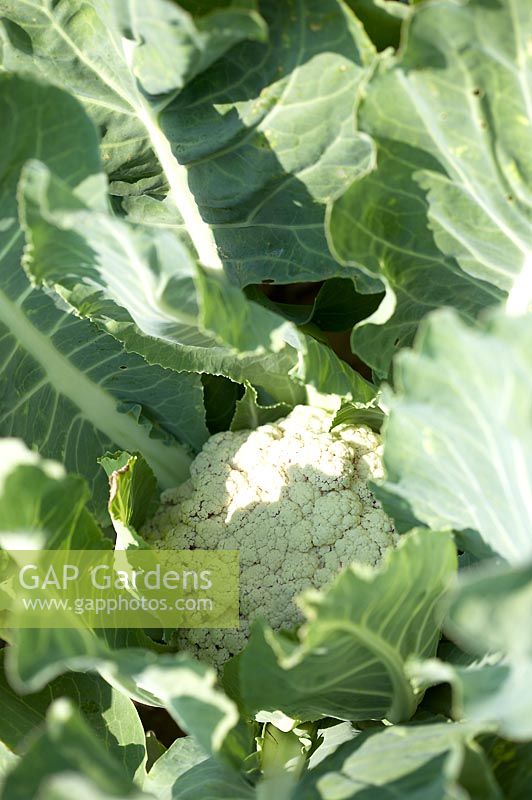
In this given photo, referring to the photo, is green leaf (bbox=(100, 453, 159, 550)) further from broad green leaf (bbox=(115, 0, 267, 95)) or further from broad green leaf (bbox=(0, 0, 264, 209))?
broad green leaf (bbox=(115, 0, 267, 95))

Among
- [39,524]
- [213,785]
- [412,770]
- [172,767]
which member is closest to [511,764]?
[412,770]

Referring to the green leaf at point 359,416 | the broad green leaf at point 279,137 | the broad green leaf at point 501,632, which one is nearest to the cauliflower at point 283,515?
the green leaf at point 359,416

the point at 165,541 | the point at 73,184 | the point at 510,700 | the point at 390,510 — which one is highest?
the point at 73,184

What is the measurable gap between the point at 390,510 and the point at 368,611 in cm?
25

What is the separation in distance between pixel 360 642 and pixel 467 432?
9.5 inches

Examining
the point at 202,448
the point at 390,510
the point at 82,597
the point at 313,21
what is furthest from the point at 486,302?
the point at 82,597

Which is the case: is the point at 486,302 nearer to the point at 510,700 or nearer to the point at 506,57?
the point at 506,57

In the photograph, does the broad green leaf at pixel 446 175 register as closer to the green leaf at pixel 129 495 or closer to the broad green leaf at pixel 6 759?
the green leaf at pixel 129 495

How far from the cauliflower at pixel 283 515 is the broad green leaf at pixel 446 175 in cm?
16

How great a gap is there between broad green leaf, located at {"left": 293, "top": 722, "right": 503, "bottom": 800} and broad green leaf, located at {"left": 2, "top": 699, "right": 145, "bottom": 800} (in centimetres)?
26

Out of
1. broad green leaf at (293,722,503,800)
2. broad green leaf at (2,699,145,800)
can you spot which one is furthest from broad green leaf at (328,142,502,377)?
broad green leaf at (2,699,145,800)

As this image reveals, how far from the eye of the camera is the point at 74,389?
4.46ft

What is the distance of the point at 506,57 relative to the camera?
3.10ft

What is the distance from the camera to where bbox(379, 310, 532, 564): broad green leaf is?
76 cm
